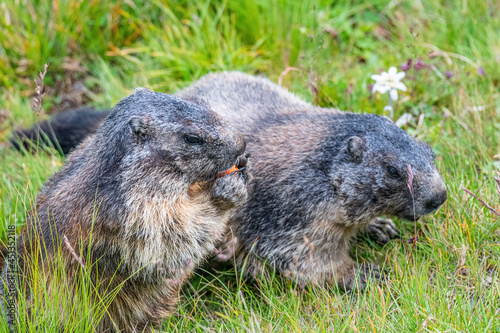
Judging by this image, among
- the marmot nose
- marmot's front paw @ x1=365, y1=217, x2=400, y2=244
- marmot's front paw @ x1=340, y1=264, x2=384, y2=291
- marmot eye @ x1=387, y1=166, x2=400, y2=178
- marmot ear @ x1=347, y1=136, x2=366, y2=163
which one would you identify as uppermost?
marmot ear @ x1=347, y1=136, x2=366, y2=163

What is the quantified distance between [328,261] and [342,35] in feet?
14.0

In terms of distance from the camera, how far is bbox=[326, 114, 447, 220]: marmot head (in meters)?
4.42

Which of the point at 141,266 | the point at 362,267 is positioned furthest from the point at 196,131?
the point at 362,267

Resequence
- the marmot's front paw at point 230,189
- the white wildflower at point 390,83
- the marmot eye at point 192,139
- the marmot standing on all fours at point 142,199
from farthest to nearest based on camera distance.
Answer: the white wildflower at point 390,83
the marmot's front paw at point 230,189
the marmot eye at point 192,139
the marmot standing on all fours at point 142,199

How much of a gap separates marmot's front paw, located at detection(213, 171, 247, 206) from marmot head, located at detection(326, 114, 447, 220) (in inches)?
33.5

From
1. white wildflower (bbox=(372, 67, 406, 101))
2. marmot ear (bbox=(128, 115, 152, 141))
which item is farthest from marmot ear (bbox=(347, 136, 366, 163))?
marmot ear (bbox=(128, 115, 152, 141))

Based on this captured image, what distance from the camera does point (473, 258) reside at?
433cm

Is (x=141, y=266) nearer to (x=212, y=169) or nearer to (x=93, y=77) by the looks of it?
(x=212, y=169)

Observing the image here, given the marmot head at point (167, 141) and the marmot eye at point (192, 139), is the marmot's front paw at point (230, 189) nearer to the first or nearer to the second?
the marmot head at point (167, 141)

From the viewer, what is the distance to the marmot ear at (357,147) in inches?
179

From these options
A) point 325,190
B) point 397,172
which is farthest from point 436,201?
point 325,190

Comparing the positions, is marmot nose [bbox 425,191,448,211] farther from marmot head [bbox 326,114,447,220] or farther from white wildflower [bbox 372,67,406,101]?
white wildflower [bbox 372,67,406,101]

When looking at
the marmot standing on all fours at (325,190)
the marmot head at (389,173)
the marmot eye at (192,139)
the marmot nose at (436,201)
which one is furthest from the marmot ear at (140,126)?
the marmot nose at (436,201)

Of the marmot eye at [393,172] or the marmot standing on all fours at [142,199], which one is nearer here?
the marmot standing on all fours at [142,199]
